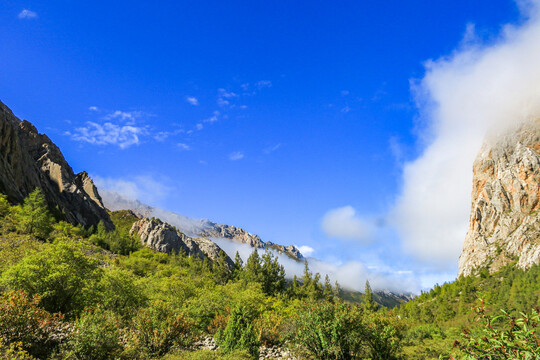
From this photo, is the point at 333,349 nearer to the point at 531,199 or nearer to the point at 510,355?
the point at 510,355

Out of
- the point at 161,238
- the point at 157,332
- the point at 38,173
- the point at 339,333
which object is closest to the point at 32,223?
the point at 38,173

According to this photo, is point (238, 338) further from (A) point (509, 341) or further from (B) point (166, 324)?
(A) point (509, 341)

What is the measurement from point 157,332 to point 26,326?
651cm

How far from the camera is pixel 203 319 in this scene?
3120 cm

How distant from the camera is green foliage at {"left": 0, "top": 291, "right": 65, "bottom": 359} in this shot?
13781mm

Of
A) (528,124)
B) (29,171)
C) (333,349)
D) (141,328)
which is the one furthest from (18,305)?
(528,124)

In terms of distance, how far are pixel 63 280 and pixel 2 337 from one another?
10.3 meters

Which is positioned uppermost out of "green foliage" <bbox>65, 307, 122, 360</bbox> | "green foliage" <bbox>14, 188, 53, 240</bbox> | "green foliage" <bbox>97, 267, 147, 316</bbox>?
"green foliage" <bbox>14, 188, 53, 240</bbox>

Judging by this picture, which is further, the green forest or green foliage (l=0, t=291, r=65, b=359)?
green foliage (l=0, t=291, r=65, b=359)

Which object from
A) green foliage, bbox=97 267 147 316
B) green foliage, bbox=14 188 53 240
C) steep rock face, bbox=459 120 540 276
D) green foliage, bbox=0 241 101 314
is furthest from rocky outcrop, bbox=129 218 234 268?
steep rock face, bbox=459 120 540 276

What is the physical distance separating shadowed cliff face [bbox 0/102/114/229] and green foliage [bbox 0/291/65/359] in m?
78.4

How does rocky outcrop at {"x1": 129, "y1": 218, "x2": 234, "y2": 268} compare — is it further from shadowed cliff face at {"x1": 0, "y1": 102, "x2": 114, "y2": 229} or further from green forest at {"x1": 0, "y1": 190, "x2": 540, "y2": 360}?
green forest at {"x1": 0, "y1": 190, "x2": 540, "y2": 360}

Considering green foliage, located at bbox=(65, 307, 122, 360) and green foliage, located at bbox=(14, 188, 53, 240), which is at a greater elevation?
green foliage, located at bbox=(14, 188, 53, 240)

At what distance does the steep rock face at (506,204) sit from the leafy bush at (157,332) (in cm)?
13453
